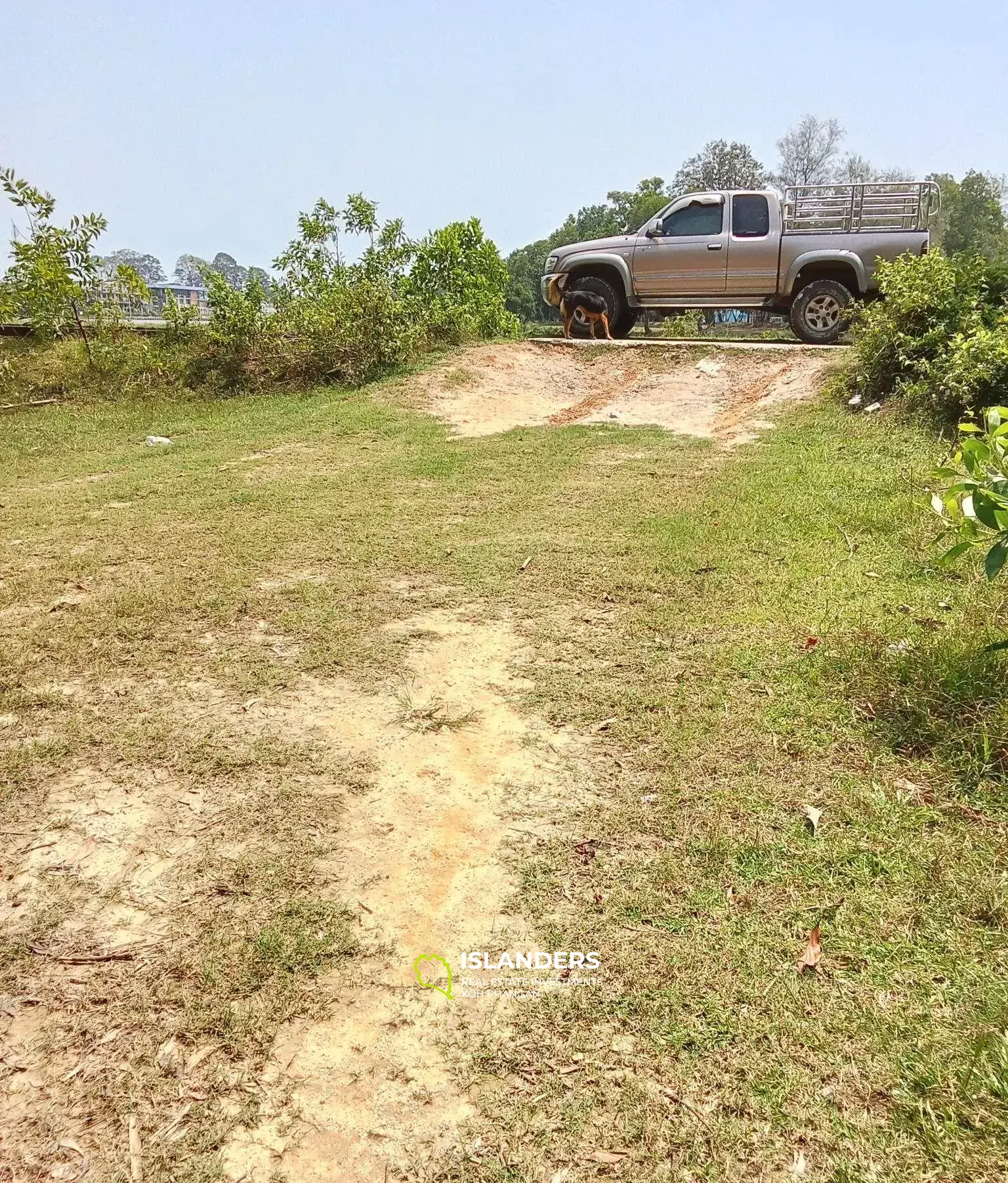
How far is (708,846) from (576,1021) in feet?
2.22

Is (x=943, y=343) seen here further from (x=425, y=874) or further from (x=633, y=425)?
(x=425, y=874)

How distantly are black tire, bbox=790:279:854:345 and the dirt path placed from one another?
889 cm

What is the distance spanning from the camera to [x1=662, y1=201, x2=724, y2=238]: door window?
421 inches

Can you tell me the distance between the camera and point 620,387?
1004 cm

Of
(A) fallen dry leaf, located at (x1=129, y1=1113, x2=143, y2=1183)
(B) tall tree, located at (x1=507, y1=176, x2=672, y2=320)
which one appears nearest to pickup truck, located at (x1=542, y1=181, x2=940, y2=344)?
(A) fallen dry leaf, located at (x1=129, y1=1113, x2=143, y2=1183)

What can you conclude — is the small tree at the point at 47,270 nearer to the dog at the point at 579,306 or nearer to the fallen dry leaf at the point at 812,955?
the dog at the point at 579,306

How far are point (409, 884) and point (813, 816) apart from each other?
119cm

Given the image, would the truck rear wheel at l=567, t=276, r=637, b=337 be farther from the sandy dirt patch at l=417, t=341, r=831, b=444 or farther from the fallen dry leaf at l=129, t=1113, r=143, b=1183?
the fallen dry leaf at l=129, t=1113, r=143, b=1183

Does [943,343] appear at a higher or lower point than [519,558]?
higher

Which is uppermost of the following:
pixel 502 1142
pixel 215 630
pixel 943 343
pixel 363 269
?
pixel 363 269

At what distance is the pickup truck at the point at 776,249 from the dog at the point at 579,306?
1.48 feet

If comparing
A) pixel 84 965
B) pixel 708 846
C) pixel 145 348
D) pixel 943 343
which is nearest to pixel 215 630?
pixel 84 965

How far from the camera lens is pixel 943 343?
6988mm

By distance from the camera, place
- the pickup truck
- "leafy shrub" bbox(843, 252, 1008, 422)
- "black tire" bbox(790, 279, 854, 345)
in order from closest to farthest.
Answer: "leafy shrub" bbox(843, 252, 1008, 422) → the pickup truck → "black tire" bbox(790, 279, 854, 345)
